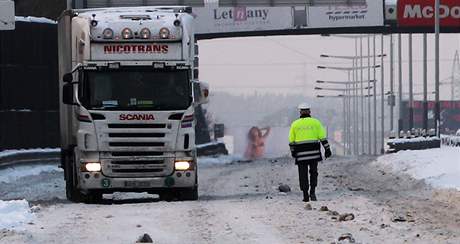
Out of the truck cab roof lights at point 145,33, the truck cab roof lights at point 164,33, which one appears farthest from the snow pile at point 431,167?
the truck cab roof lights at point 145,33

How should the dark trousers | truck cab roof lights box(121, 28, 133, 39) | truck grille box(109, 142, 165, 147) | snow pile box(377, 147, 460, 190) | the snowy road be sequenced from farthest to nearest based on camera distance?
snow pile box(377, 147, 460, 190)
truck cab roof lights box(121, 28, 133, 39)
truck grille box(109, 142, 165, 147)
the dark trousers
the snowy road

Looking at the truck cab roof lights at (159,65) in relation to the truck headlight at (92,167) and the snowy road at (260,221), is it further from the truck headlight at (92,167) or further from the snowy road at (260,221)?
the snowy road at (260,221)

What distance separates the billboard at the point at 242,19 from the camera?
5894 centimetres

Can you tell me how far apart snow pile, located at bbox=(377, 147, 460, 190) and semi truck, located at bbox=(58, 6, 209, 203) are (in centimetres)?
531

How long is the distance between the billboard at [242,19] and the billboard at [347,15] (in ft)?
4.56

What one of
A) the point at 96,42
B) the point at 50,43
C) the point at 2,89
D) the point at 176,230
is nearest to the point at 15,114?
the point at 2,89

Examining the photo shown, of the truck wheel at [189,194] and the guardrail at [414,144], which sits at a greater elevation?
the truck wheel at [189,194]

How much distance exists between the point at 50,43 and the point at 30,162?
3.99 meters

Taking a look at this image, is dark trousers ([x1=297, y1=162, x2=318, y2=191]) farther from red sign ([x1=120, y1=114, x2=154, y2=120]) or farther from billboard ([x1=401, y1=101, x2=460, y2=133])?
billboard ([x1=401, y1=101, x2=460, y2=133])

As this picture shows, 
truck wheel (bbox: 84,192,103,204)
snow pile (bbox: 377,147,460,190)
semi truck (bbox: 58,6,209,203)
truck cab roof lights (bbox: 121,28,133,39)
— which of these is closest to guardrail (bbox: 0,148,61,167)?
snow pile (bbox: 377,147,460,190)

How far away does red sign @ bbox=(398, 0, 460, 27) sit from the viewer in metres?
59.5

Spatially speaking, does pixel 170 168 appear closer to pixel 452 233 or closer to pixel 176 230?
pixel 176 230

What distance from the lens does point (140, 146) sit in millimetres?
18922

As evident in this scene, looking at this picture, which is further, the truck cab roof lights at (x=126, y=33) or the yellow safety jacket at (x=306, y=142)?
the truck cab roof lights at (x=126, y=33)
